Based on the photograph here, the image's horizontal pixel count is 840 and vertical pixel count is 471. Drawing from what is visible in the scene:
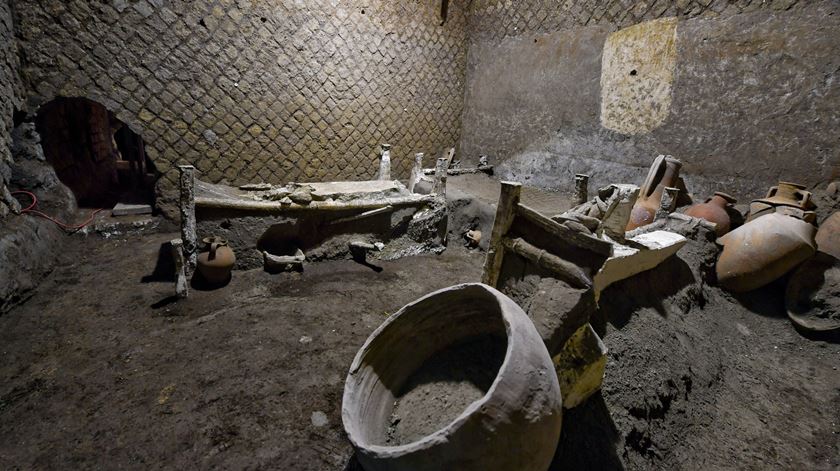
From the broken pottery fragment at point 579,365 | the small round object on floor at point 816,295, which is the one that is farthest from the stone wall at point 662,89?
the broken pottery fragment at point 579,365

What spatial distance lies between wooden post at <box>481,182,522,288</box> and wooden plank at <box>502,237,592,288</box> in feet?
0.20

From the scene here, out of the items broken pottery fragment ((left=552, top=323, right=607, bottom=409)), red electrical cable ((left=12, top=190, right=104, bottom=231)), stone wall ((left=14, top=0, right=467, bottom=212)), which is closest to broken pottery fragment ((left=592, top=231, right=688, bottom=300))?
broken pottery fragment ((left=552, top=323, right=607, bottom=409))

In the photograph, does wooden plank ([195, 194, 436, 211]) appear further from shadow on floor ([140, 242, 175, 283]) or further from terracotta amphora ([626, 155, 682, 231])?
terracotta amphora ([626, 155, 682, 231])

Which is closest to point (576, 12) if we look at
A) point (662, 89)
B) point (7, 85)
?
point (662, 89)

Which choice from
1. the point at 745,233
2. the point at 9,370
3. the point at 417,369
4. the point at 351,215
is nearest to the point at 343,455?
the point at 417,369

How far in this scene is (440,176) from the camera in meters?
4.84

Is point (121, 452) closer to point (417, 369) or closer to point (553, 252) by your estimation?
point (417, 369)

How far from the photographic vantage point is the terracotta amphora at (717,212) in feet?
13.0

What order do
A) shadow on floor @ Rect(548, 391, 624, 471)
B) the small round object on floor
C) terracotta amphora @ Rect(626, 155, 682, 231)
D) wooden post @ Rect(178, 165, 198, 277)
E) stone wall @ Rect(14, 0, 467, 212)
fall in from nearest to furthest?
shadow on floor @ Rect(548, 391, 624, 471), the small round object on floor, wooden post @ Rect(178, 165, 198, 277), terracotta amphora @ Rect(626, 155, 682, 231), stone wall @ Rect(14, 0, 467, 212)

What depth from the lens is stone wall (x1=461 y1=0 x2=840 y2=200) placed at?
4016 millimetres

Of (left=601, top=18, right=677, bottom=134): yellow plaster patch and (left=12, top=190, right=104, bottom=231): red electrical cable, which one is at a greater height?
(left=601, top=18, right=677, bottom=134): yellow plaster patch

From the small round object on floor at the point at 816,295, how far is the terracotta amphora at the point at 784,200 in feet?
1.86

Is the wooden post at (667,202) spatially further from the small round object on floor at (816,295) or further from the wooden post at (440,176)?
the wooden post at (440,176)

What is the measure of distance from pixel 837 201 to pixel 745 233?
1128mm
